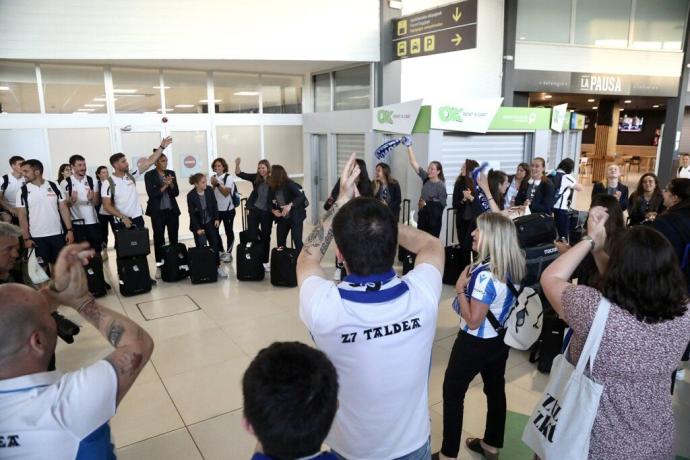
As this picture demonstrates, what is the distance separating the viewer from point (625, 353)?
5.68 feet

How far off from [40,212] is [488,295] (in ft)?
16.9

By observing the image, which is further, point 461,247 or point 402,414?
point 461,247

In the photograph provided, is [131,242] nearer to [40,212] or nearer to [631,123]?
[40,212]

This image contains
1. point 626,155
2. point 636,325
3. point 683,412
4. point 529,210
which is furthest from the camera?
point 626,155

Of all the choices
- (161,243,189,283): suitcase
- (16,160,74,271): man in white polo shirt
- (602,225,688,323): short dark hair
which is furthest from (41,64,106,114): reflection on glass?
(602,225,688,323): short dark hair

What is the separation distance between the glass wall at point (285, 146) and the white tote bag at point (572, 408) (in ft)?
29.2

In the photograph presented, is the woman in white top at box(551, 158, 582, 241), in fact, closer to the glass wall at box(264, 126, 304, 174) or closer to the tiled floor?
the tiled floor

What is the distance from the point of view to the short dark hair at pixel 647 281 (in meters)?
1.71

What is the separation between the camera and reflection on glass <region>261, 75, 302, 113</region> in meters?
10.2

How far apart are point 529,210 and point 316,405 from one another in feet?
22.2

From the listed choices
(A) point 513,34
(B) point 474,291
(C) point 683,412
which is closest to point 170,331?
(B) point 474,291

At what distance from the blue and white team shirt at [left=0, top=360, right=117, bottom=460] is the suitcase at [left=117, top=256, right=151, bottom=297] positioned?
503 centimetres

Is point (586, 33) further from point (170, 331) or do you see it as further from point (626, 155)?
point (626, 155)

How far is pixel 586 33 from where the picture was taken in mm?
10797
